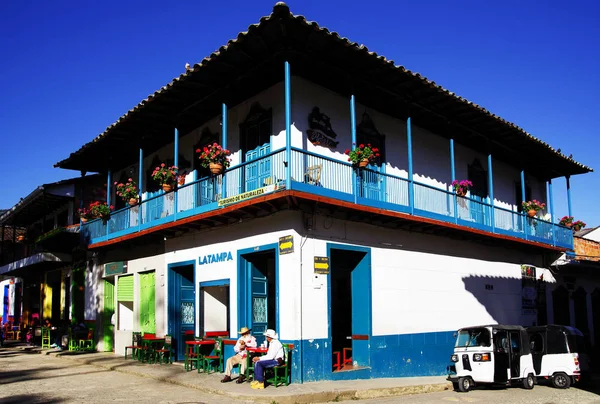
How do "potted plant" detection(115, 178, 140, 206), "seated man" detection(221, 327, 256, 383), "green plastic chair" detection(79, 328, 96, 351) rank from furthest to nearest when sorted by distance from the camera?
1. "green plastic chair" detection(79, 328, 96, 351)
2. "potted plant" detection(115, 178, 140, 206)
3. "seated man" detection(221, 327, 256, 383)

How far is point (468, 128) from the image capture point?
17.9m

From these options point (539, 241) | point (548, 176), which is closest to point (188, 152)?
point (539, 241)

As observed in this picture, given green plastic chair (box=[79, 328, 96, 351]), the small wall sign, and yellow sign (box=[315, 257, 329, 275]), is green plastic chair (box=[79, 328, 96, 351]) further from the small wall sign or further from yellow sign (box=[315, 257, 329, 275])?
yellow sign (box=[315, 257, 329, 275])

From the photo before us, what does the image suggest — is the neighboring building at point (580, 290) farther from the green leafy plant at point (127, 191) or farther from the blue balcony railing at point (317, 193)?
the green leafy plant at point (127, 191)

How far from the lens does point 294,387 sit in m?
11.6

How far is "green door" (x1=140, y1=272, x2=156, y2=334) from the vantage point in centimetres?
1727

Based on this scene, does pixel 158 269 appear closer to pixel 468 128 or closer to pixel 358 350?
pixel 358 350

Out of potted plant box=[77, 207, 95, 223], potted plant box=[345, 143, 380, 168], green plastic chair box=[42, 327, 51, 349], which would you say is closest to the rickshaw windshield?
potted plant box=[345, 143, 380, 168]

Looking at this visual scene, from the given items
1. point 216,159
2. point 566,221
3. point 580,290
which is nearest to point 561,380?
point 566,221

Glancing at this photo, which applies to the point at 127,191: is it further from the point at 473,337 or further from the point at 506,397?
the point at 506,397

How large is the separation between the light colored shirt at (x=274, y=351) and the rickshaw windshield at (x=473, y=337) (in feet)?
15.2

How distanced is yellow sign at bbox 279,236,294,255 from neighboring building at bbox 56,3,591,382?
5 cm

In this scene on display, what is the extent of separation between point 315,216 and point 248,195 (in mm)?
1563

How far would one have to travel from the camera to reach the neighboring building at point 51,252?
72.9 feet
